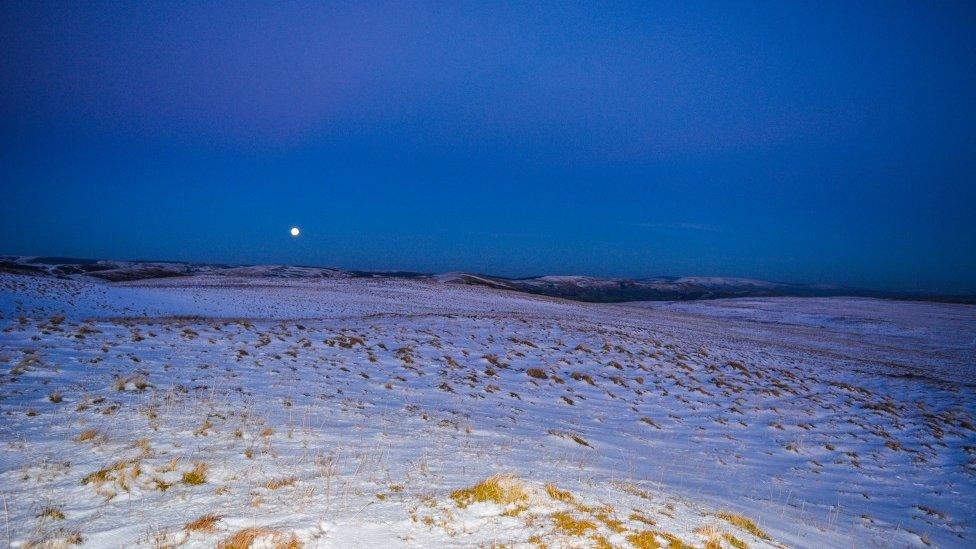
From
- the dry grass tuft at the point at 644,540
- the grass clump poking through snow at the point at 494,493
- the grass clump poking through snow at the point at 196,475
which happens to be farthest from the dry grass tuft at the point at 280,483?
the dry grass tuft at the point at 644,540

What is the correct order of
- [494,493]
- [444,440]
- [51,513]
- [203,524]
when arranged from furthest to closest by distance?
[444,440] < [494,493] < [51,513] < [203,524]

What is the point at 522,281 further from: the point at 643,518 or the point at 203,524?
the point at 203,524

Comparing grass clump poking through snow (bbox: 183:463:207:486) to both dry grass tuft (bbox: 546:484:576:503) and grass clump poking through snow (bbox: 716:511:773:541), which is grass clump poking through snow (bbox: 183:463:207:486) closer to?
dry grass tuft (bbox: 546:484:576:503)

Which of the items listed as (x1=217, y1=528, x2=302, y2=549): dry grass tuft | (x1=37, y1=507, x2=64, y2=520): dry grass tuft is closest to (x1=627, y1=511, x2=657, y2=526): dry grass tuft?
(x1=217, y1=528, x2=302, y2=549): dry grass tuft

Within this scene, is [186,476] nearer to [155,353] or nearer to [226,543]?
[226,543]

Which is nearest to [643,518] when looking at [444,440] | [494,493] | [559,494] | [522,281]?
[559,494]

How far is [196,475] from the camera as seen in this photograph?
5.30m

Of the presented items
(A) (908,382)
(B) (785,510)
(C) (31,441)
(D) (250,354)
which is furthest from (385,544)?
(A) (908,382)

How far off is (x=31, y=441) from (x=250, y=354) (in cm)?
734

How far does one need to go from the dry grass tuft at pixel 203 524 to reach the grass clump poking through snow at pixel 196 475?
44.5 inches

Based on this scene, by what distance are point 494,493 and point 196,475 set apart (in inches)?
134

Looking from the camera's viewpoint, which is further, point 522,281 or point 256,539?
point 522,281

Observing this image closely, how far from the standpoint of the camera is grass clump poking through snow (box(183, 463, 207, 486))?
5.22 metres

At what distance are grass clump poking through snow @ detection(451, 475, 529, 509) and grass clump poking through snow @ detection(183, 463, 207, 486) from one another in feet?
9.39
